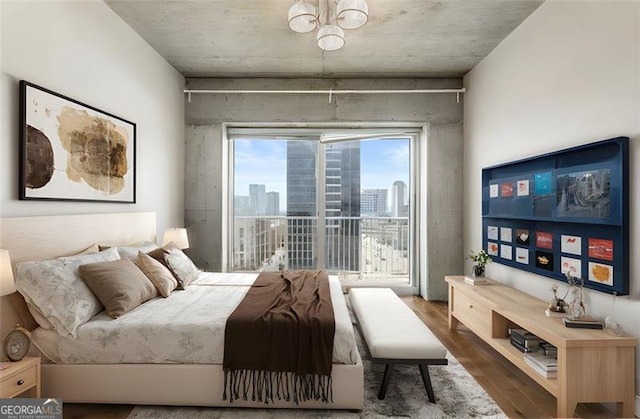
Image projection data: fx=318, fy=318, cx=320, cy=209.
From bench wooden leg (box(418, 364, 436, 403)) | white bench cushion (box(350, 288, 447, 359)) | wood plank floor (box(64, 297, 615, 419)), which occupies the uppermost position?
white bench cushion (box(350, 288, 447, 359))

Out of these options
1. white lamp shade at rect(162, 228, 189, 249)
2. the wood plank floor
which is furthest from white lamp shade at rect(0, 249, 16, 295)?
white lamp shade at rect(162, 228, 189, 249)

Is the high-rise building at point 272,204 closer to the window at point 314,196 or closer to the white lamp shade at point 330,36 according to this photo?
the window at point 314,196

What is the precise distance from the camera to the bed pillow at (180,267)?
286cm

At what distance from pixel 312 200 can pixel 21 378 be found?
3.60 m

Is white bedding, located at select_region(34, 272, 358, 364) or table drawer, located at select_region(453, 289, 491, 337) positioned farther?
table drawer, located at select_region(453, 289, 491, 337)

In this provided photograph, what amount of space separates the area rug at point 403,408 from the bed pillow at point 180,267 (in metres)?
1.05

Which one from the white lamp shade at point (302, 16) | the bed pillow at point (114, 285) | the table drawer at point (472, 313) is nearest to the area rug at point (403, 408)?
the table drawer at point (472, 313)

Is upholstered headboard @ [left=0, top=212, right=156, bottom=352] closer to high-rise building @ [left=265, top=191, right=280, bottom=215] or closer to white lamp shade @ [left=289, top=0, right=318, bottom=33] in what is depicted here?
high-rise building @ [left=265, top=191, right=280, bottom=215]

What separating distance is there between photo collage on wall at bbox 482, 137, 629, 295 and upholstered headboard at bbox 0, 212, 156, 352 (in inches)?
146

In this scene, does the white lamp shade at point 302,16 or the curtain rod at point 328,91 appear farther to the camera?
the curtain rod at point 328,91

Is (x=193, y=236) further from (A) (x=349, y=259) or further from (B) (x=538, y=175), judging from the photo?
→ (B) (x=538, y=175)

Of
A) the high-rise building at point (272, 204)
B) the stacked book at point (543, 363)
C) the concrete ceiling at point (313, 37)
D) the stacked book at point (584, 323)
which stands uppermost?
the concrete ceiling at point (313, 37)

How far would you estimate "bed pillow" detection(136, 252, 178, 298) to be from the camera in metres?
2.59

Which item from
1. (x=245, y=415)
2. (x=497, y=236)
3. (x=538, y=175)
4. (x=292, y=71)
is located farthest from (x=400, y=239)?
(x=245, y=415)
